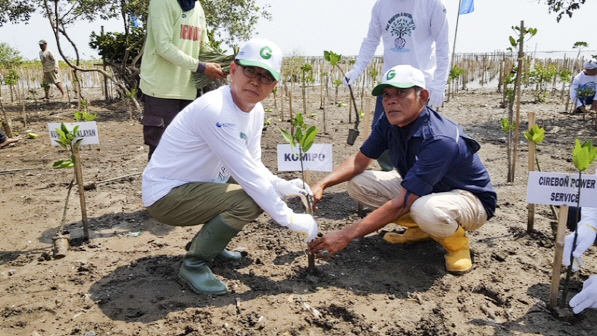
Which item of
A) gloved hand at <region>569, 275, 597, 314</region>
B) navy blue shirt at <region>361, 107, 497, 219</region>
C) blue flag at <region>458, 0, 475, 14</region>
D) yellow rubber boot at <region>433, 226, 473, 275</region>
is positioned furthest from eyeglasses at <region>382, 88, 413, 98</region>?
blue flag at <region>458, 0, 475, 14</region>

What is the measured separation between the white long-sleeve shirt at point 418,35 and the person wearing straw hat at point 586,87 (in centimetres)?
618

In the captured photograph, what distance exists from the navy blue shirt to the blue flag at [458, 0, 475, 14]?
10.7 meters

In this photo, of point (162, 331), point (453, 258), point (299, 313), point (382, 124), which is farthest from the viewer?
point (382, 124)

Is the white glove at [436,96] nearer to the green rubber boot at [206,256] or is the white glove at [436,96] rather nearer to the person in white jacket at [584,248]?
the person in white jacket at [584,248]

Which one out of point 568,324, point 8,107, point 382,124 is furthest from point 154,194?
point 8,107

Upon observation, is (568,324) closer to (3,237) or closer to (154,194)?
(154,194)

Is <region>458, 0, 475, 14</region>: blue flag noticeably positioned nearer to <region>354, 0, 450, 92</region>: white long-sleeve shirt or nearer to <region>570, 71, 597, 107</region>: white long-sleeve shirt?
<region>570, 71, 597, 107</region>: white long-sleeve shirt

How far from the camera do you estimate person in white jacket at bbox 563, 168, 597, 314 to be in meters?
1.90

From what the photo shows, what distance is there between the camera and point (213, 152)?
2197mm

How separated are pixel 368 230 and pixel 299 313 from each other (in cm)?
52

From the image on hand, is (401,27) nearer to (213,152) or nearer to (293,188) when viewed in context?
(293,188)

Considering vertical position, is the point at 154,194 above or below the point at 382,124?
below

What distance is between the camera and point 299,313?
2090mm

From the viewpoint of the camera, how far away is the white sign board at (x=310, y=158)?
99.0 inches
